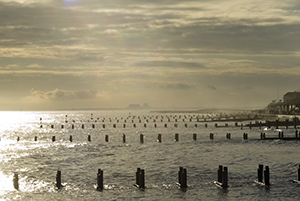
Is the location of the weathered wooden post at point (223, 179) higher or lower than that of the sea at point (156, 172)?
higher

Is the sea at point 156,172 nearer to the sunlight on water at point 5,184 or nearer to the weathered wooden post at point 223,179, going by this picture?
the sunlight on water at point 5,184

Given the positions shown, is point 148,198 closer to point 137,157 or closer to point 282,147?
point 137,157

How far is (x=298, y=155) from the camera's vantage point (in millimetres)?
51812

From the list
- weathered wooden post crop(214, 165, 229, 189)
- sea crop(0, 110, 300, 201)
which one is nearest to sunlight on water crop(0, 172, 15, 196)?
sea crop(0, 110, 300, 201)

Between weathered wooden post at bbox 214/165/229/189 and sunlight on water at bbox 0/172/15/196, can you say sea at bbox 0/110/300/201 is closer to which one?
sunlight on water at bbox 0/172/15/196

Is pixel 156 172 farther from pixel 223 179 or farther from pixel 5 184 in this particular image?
pixel 5 184

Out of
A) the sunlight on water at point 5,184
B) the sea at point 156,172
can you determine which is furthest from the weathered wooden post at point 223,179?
the sunlight on water at point 5,184

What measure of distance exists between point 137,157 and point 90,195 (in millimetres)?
22932

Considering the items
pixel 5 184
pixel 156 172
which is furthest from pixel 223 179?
pixel 5 184

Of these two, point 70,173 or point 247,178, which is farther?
point 70,173

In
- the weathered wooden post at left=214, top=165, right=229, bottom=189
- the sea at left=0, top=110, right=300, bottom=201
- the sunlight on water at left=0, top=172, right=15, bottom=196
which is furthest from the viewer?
the sunlight on water at left=0, top=172, right=15, bottom=196

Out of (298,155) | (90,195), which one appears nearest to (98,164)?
(90,195)

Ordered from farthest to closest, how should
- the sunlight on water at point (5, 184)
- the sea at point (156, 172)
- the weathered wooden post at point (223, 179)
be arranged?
the sunlight on water at point (5, 184)
the weathered wooden post at point (223, 179)
the sea at point (156, 172)

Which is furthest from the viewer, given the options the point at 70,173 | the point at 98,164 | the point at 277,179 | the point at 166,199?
the point at 98,164
